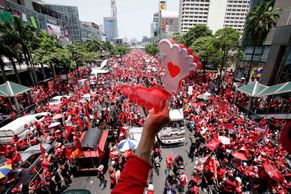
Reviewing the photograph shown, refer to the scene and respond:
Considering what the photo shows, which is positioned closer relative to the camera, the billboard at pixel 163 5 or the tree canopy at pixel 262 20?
the tree canopy at pixel 262 20

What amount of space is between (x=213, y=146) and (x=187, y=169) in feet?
8.78

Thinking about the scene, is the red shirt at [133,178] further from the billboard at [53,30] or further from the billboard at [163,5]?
the billboard at [163,5]

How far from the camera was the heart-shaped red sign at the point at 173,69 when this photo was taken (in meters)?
2.43

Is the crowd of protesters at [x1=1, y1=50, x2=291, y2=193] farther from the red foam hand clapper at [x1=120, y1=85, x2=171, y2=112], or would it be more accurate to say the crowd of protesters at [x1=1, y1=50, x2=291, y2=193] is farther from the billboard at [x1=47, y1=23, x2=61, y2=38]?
the billboard at [x1=47, y1=23, x2=61, y2=38]

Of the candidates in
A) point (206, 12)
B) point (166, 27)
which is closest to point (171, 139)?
point (206, 12)

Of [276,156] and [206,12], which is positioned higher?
[206,12]

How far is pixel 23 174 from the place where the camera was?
9.15 meters

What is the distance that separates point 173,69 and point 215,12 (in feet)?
410

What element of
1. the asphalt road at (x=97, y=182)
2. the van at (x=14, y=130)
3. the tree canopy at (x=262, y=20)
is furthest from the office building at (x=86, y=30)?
the asphalt road at (x=97, y=182)

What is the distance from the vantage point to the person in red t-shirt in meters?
1.27

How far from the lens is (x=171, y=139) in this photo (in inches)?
527

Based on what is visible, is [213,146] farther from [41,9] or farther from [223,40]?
[41,9]

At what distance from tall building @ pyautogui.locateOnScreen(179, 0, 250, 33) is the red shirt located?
121869 mm

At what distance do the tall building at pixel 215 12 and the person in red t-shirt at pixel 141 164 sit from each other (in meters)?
122
